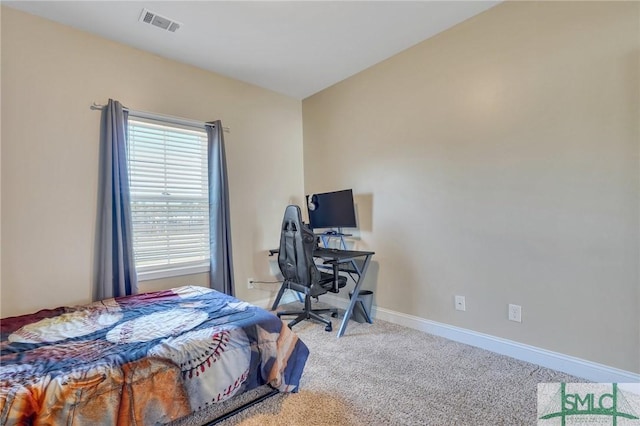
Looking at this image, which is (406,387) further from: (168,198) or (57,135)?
(57,135)

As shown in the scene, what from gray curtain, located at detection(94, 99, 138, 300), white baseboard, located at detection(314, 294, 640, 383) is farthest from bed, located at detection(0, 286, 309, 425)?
white baseboard, located at detection(314, 294, 640, 383)

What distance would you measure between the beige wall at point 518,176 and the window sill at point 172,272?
1749 mm

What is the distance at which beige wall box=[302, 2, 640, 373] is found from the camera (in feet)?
6.11

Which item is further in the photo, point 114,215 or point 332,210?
point 332,210

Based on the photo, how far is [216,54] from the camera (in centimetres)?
288

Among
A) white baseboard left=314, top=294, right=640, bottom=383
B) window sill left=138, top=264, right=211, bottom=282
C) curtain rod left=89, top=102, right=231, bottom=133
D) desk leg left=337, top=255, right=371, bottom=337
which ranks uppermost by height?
curtain rod left=89, top=102, right=231, bottom=133

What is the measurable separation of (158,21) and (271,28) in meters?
0.87

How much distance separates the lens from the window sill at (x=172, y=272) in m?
2.72

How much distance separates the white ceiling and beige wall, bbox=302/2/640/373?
0.89ft

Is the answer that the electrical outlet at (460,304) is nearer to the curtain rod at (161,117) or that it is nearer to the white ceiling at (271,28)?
the white ceiling at (271,28)

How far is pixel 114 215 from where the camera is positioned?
2.45 m

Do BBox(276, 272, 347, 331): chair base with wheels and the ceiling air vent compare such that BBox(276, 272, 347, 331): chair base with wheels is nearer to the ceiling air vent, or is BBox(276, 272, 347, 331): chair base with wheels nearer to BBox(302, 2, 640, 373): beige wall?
BBox(302, 2, 640, 373): beige wall

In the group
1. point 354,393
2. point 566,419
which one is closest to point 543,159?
point 566,419

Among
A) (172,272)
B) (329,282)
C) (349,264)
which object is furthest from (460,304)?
(172,272)
